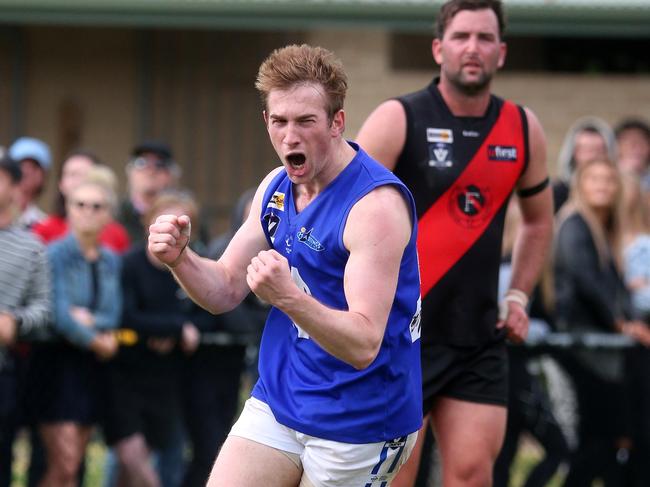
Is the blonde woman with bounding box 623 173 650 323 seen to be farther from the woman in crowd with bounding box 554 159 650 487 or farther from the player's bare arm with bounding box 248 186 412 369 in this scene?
the player's bare arm with bounding box 248 186 412 369

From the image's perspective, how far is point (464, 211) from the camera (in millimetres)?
6156

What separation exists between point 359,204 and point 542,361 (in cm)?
459

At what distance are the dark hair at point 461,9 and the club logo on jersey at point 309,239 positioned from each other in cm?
186

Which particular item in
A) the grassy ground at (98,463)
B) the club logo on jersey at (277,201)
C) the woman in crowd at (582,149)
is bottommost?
the grassy ground at (98,463)

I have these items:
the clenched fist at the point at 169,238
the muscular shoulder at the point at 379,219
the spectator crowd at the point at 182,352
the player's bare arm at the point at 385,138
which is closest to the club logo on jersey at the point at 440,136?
the player's bare arm at the point at 385,138

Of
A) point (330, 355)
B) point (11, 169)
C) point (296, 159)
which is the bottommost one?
point (330, 355)

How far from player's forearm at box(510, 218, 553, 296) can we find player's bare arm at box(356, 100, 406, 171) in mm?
916

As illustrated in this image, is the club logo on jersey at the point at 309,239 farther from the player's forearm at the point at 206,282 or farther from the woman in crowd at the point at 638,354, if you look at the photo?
the woman in crowd at the point at 638,354

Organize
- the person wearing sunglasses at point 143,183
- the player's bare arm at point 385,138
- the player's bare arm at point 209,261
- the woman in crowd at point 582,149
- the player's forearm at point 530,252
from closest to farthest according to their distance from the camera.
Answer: the player's bare arm at point 209,261 → the player's bare arm at point 385,138 → the player's forearm at point 530,252 → the person wearing sunglasses at point 143,183 → the woman in crowd at point 582,149

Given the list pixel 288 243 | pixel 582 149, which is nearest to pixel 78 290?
pixel 288 243

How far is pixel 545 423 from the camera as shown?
28.5 feet

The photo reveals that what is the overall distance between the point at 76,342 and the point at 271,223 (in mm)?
3514

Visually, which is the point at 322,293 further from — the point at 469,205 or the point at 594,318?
the point at 594,318

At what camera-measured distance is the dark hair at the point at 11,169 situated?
8086mm
